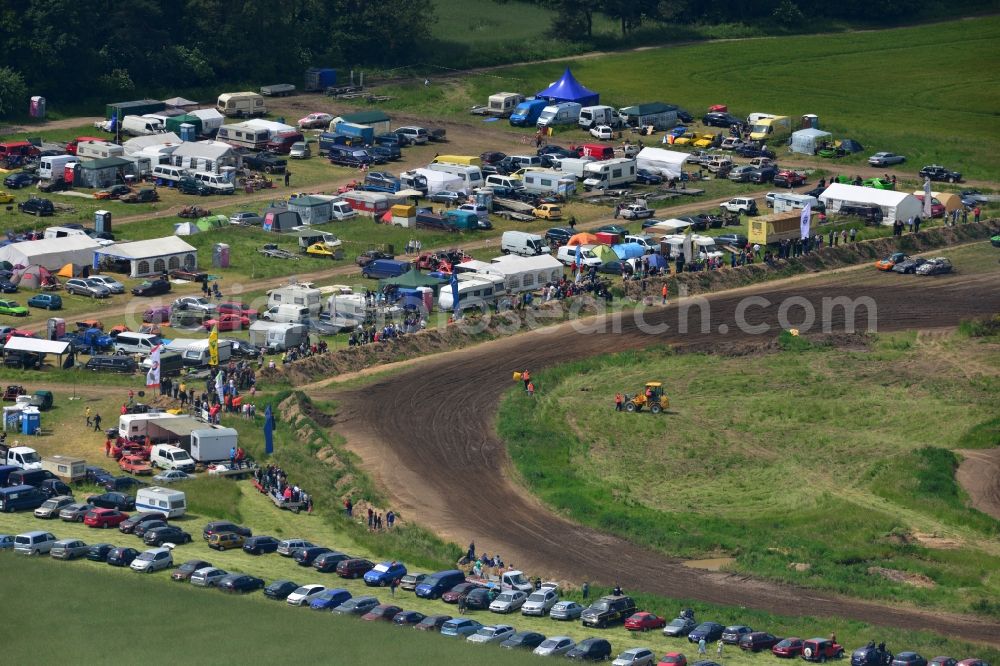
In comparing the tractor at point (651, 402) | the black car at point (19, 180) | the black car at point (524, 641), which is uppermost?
the black car at point (19, 180)

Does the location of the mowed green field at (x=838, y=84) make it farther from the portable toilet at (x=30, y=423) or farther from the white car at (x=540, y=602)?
the white car at (x=540, y=602)

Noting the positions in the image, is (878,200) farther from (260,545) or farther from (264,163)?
(260,545)

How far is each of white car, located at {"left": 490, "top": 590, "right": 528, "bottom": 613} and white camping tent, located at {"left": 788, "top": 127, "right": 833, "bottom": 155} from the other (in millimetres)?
67264

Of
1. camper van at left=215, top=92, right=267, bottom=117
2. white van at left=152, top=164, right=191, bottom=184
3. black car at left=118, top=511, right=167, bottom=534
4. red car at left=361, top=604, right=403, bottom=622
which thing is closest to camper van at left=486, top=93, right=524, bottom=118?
camper van at left=215, top=92, right=267, bottom=117

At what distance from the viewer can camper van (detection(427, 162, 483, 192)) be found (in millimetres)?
106062

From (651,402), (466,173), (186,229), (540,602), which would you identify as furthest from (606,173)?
(540,602)

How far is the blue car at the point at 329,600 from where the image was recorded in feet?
174

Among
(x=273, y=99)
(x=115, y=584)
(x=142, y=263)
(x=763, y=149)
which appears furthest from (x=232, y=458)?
(x=273, y=99)

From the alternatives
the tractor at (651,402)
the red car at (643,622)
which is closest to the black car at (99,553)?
the red car at (643,622)

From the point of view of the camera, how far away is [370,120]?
119750 millimetres

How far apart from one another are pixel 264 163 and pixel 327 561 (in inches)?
2263

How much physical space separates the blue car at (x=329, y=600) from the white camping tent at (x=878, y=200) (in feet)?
184

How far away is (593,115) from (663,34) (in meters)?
32.8

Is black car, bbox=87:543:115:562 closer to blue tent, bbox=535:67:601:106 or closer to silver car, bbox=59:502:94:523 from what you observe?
silver car, bbox=59:502:94:523
